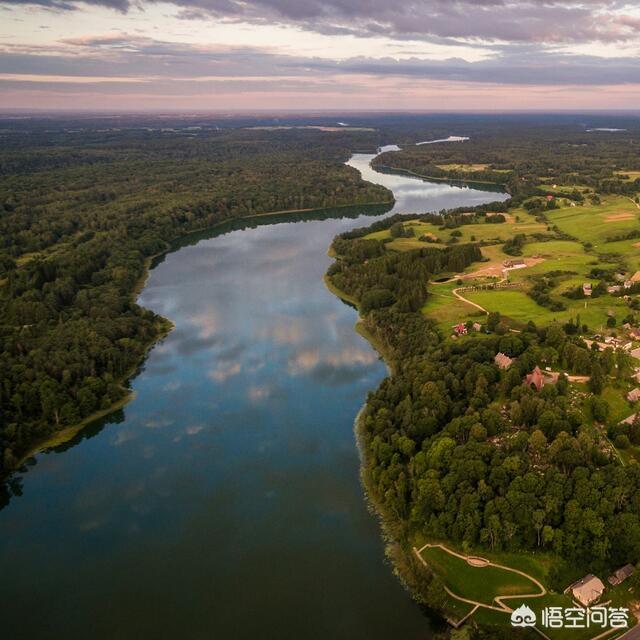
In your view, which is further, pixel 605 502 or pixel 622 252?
pixel 622 252

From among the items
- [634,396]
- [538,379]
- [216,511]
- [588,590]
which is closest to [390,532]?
[588,590]

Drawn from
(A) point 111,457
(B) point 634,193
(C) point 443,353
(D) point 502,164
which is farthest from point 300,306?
(D) point 502,164

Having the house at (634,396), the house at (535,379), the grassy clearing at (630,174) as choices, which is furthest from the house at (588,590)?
the grassy clearing at (630,174)

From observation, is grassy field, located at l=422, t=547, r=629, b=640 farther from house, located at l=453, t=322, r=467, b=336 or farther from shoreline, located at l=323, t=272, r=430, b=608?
house, located at l=453, t=322, r=467, b=336

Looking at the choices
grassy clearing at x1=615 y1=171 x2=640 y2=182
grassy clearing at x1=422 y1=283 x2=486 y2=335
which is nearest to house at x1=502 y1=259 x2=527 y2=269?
grassy clearing at x1=422 y1=283 x2=486 y2=335

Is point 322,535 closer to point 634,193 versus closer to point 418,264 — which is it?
point 418,264

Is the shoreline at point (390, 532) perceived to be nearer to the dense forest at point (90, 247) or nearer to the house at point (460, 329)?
the house at point (460, 329)

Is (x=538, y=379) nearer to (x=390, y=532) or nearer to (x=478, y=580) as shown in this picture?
(x=390, y=532)
